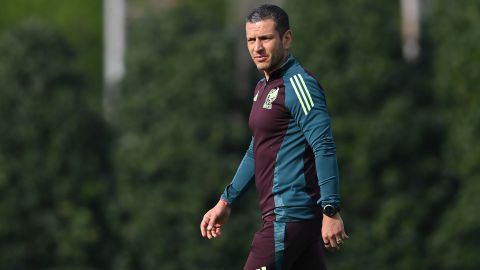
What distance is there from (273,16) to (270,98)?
1.59 feet

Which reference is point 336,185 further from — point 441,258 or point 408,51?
point 408,51

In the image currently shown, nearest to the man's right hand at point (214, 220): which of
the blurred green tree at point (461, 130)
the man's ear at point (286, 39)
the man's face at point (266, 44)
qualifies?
the man's face at point (266, 44)

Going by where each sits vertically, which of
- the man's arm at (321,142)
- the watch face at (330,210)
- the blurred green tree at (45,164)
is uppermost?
the man's arm at (321,142)

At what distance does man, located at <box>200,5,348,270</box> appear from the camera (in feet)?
23.4

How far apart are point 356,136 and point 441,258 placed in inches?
99.9

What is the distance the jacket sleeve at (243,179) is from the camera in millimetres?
7770

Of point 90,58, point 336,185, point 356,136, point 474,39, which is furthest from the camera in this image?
point 90,58

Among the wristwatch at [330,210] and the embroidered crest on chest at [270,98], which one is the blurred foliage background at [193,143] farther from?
the wristwatch at [330,210]

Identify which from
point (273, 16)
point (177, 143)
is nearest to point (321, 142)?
point (273, 16)

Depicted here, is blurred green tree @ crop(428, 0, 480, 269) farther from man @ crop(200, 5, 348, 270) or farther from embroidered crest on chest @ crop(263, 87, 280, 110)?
embroidered crest on chest @ crop(263, 87, 280, 110)

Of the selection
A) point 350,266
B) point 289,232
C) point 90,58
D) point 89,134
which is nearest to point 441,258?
point 350,266

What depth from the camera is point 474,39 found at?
19.6 m

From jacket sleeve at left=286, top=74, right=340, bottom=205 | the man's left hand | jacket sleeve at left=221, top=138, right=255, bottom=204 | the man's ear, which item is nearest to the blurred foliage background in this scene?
jacket sleeve at left=221, top=138, right=255, bottom=204

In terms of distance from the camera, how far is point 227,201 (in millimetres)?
7832
